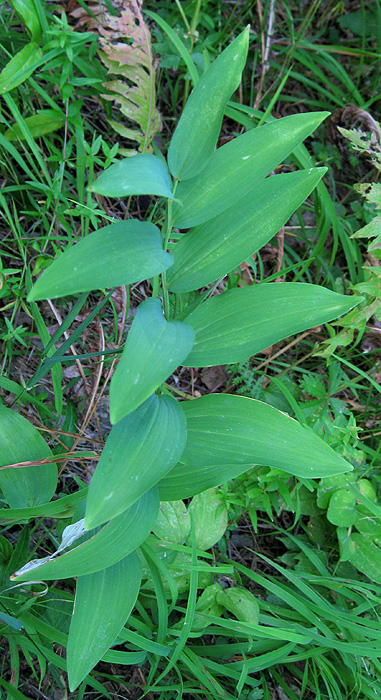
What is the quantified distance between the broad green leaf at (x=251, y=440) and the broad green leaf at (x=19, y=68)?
45.8 inches

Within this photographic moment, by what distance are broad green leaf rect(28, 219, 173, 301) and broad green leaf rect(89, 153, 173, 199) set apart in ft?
0.30

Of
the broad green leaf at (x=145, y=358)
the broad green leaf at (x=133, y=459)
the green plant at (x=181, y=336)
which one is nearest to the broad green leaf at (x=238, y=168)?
the green plant at (x=181, y=336)

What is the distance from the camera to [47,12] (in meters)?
1.84

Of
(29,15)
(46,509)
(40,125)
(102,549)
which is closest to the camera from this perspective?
(102,549)

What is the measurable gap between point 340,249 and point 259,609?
62.8 inches

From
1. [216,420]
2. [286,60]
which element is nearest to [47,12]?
[286,60]

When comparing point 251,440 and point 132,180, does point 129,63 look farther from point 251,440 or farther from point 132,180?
point 251,440

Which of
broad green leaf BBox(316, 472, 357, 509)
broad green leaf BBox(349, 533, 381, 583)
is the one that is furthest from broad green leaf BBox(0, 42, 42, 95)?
broad green leaf BBox(349, 533, 381, 583)

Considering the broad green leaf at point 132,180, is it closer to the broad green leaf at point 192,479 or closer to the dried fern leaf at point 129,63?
the broad green leaf at point 192,479

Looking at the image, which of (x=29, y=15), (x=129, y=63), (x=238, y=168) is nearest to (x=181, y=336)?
(x=238, y=168)

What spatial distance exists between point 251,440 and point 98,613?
20.9 inches

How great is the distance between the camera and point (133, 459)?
906mm

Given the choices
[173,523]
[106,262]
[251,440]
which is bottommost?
[173,523]

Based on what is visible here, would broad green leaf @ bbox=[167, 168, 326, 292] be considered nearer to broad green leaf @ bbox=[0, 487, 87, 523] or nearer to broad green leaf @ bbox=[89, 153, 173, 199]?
broad green leaf @ bbox=[89, 153, 173, 199]
